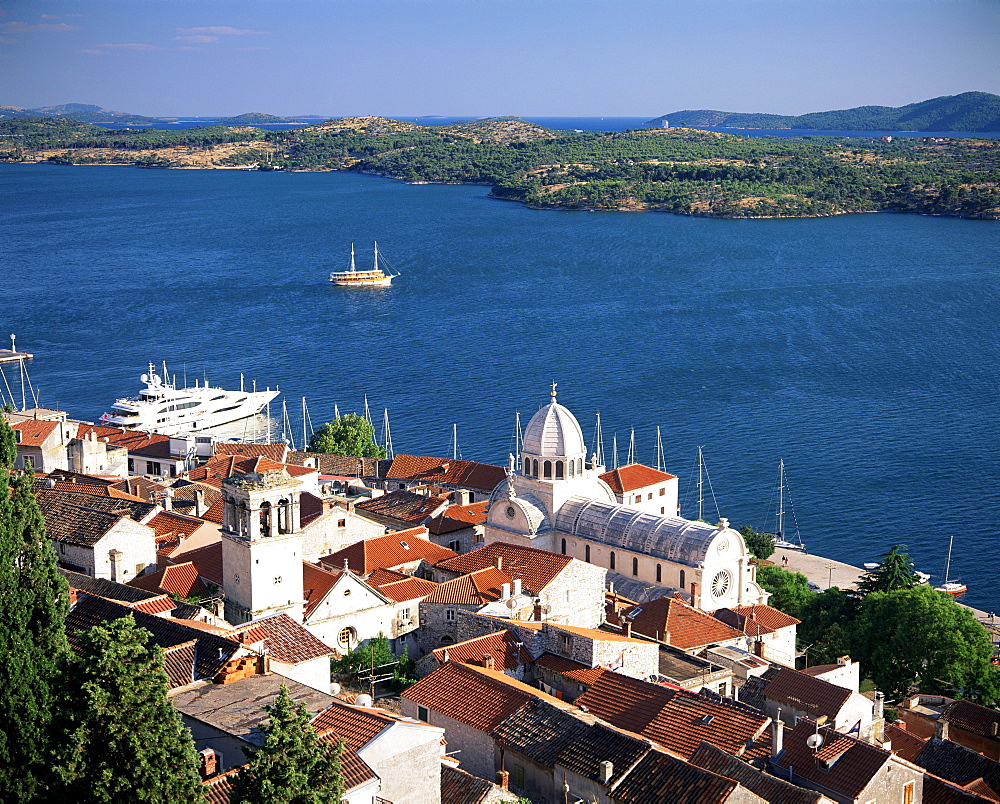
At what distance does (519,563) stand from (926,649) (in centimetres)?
1165

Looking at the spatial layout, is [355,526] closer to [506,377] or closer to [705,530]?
[705,530]

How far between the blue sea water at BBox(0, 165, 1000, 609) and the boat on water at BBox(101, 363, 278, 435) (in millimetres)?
4128

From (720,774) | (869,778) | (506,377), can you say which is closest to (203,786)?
(720,774)

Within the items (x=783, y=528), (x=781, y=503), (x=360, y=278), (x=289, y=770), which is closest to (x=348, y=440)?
(x=781, y=503)

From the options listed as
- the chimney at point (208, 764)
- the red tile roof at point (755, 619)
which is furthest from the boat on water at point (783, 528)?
the chimney at point (208, 764)

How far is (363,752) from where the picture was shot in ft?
64.5

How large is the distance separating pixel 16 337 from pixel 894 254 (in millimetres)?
88659

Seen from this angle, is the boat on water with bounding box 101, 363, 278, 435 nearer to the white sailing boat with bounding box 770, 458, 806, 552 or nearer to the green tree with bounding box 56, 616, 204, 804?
the white sailing boat with bounding box 770, 458, 806, 552

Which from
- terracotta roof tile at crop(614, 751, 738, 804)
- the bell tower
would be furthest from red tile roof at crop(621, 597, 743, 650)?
terracotta roof tile at crop(614, 751, 738, 804)

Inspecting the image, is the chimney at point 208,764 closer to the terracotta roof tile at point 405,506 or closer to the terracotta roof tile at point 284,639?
the terracotta roof tile at point 284,639

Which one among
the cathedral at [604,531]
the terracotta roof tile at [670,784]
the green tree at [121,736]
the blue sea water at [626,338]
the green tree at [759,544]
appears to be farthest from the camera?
the blue sea water at [626,338]

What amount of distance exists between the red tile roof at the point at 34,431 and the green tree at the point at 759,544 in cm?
2679

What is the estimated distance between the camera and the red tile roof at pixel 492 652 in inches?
1084

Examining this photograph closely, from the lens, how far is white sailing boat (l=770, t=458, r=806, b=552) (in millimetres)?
55225
